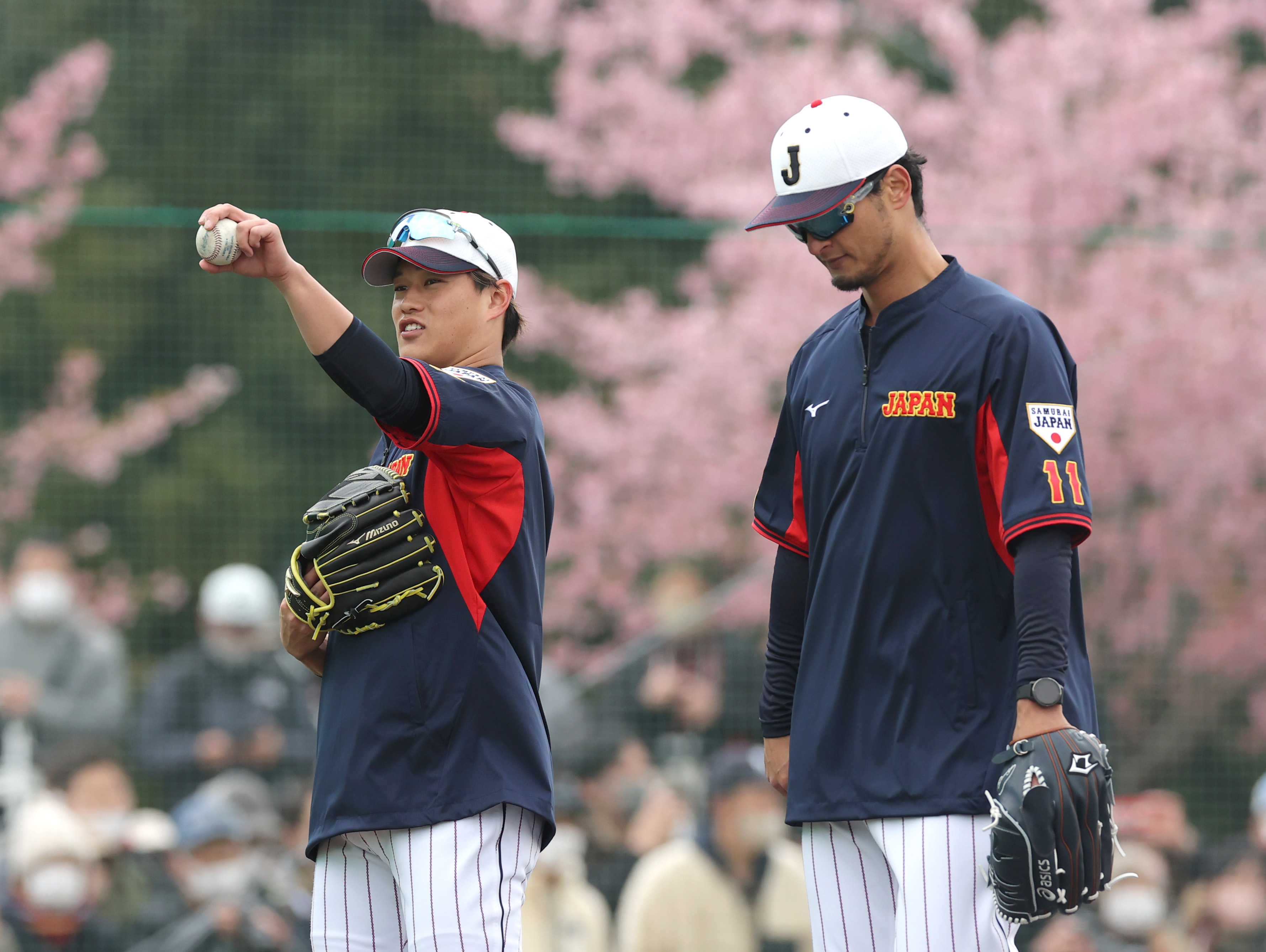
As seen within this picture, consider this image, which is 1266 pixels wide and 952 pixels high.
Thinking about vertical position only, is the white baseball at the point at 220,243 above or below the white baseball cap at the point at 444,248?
below

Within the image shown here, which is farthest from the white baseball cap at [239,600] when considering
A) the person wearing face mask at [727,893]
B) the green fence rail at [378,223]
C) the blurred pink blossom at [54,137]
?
the blurred pink blossom at [54,137]

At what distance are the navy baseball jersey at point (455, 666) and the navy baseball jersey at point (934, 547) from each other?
0.56 metres

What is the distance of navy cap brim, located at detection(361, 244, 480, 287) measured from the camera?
3279 mm

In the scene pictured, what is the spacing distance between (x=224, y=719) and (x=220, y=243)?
430cm

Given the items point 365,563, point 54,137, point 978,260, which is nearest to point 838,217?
point 365,563

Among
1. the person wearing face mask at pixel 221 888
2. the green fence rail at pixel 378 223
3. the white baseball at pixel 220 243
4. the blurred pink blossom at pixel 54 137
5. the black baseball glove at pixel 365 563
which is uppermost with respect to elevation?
the blurred pink blossom at pixel 54 137

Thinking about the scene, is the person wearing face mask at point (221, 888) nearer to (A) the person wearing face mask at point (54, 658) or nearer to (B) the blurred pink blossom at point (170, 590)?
(A) the person wearing face mask at point (54, 658)

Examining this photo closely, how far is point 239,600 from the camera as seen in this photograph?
696cm

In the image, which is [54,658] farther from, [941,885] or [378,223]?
[941,885]

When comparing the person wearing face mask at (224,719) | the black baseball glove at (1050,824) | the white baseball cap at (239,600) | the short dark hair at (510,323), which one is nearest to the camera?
the black baseball glove at (1050,824)

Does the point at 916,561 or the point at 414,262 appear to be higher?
the point at 414,262

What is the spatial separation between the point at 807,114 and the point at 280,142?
23.6ft

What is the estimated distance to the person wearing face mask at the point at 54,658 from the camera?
6758 millimetres

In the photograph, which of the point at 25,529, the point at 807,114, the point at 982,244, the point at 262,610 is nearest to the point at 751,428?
the point at 982,244
